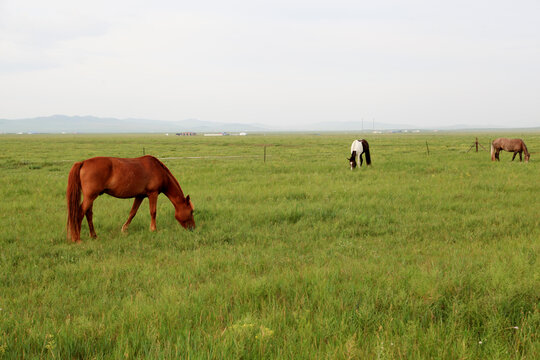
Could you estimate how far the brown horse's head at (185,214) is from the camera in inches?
334

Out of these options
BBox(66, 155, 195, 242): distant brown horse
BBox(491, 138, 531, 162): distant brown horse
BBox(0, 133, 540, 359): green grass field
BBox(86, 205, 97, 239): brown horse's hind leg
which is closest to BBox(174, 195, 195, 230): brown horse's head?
BBox(66, 155, 195, 242): distant brown horse

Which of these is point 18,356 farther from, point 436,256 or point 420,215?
point 420,215

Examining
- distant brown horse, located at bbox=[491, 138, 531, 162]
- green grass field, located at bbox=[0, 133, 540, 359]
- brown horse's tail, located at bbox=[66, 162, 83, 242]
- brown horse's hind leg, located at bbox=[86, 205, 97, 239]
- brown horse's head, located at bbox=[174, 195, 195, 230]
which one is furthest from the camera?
distant brown horse, located at bbox=[491, 138, 531, 162]

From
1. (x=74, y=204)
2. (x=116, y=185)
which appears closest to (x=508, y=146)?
(x=116, y=185)

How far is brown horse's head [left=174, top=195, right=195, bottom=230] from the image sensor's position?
848 centimetres

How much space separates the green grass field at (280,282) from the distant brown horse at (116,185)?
1.49 feet

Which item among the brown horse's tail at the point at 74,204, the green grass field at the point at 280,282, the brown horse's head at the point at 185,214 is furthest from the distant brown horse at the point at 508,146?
the brown horse's tail at the point at 74,204

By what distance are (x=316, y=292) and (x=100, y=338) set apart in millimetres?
2459

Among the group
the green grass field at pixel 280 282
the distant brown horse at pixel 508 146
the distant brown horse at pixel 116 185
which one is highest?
the distant brown horse at pixel 508 146

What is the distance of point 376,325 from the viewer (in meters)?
3.86

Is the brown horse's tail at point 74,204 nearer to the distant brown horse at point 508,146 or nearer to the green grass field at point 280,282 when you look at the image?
the green grass field at point 280,282

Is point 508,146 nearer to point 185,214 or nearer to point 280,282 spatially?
point 185,214

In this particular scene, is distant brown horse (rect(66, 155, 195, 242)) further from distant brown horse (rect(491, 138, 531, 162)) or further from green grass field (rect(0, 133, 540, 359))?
distant brown horse (rect(491, 138, 531, 162))

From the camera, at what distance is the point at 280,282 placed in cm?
499
